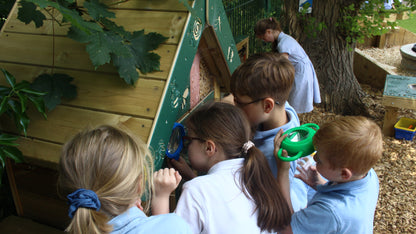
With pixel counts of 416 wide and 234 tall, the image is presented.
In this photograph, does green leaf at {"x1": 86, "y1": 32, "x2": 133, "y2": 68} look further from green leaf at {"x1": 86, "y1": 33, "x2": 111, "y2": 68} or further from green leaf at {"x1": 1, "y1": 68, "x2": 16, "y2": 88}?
green leaf at {"x1": 1, "y1": 68, "x2": 16, "y2": 88}

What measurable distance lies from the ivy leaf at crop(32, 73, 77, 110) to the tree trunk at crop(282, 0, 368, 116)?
13.9 ft

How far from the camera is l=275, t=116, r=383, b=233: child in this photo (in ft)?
4.23

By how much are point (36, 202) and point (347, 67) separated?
4.65 meters

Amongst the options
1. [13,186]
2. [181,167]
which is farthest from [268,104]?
[13,186]

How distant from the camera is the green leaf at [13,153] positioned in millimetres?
1293

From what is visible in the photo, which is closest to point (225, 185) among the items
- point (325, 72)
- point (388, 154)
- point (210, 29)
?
point (210, 29)

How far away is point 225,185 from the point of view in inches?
50.9

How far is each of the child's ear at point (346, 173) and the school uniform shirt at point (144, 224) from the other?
0.65m

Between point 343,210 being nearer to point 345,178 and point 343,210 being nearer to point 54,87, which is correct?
point 345,178

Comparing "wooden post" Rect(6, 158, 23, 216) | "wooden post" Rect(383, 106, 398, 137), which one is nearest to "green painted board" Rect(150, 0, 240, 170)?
"wooden post" Rect(6, 158, 23, 216)

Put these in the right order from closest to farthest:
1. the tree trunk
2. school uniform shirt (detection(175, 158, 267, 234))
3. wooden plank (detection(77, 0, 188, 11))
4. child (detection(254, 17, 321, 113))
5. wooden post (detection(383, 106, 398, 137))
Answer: school uniform shirt (detection(175, 158, 267, 234)) < wooden plank (detection(77, 0, 188, 11)) < child (detection(254, 17, 321, 113)) < wooden post (detection(383, 106, 398, 137)) < the tree trunk

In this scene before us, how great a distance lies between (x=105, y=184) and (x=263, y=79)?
3.52ft

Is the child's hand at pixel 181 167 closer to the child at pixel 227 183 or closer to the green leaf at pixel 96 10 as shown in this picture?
the child at pixel 227 183

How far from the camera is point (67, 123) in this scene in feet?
4.61
